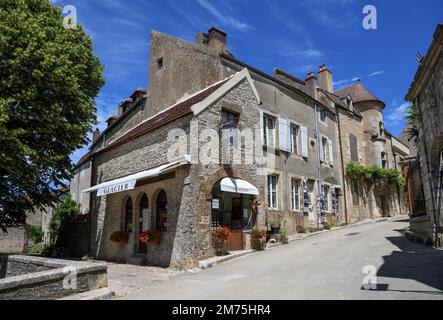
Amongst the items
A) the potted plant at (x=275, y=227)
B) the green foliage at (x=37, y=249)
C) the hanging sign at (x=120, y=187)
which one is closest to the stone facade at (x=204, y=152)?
the potted plant at (x=275, y=227)

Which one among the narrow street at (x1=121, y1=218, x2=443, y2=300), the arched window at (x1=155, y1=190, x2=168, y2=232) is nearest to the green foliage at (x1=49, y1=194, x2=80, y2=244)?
the arched window at (x1=155, y1=190, x2=168, y2=232)

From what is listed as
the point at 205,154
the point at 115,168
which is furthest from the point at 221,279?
the point at 115,168

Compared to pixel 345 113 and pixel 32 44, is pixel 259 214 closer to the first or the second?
pixel 32 44

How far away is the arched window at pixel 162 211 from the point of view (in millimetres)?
11969

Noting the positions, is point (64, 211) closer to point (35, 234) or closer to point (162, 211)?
point (35, 234)

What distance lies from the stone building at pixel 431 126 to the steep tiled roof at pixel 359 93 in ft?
49.9

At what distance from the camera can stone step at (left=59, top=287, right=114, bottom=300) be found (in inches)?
255

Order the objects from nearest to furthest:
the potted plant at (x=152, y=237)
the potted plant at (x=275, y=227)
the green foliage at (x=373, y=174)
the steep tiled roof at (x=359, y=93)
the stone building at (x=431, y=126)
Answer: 1. the stone building at (x=431, y=126)
2. the potted plant at (x=152, y=237)
3. the potted plant at (x=275, y=227)
4. the green foliage at (x=373, y=174)
5. the steep tiled roof at (x=359, y=93)

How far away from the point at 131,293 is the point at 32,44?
8.53 meters

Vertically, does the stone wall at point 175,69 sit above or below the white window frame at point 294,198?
above

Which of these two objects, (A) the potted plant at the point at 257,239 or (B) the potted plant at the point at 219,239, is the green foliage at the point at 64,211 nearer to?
(A) the potted plant at the point at 257,239

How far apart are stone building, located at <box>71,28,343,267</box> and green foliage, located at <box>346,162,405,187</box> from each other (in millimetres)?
1472

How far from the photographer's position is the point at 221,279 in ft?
25.9

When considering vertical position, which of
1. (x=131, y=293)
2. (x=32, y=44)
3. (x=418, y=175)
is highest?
(x=32, y=44)
